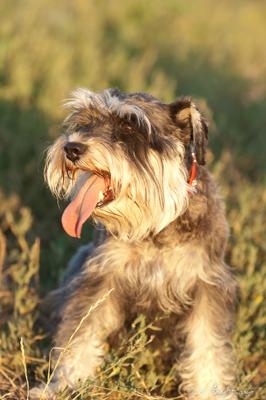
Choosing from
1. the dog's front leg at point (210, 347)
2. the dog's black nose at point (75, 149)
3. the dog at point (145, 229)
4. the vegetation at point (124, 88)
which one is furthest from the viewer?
the vegetation at point (124, 88)

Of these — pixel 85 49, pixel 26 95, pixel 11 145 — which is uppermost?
pixel 85 49

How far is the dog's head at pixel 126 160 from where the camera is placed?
12.3 ft

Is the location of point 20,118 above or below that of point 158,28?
below

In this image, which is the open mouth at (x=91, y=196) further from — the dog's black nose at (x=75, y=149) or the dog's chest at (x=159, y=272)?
the dog's chest at (x=159, y=272)

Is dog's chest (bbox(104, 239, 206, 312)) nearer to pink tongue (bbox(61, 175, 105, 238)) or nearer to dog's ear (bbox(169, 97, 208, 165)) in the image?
pink tongue (bbox(61, 175, 105, 238))

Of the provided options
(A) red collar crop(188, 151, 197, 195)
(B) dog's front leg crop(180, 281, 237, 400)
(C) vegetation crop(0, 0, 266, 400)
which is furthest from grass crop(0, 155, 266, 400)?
(A) red collar crop(188, 151, 197, 195)

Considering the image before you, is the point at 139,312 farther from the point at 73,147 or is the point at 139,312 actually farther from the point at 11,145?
the point at 11,145

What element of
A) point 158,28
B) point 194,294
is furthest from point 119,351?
point 158,28

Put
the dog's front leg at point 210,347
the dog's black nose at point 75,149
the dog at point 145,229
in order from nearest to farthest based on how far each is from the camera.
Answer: the dog's black nose at point 75,149 < the dog at point 145,229 < the dog's front leg at point 210,347

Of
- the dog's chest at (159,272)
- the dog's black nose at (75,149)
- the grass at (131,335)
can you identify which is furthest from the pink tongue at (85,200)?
the grass at (131,335)

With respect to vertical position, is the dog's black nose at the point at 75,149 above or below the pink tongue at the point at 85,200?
above

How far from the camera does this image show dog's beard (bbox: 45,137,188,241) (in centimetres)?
371

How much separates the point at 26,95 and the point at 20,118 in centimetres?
40

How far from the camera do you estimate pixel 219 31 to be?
1225cm
